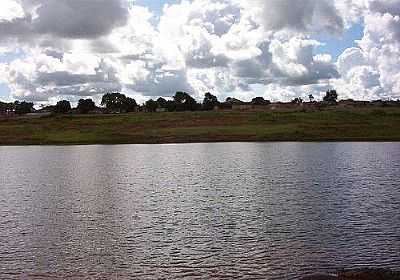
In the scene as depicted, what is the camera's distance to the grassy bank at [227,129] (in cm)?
16088

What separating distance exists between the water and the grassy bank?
288 feet

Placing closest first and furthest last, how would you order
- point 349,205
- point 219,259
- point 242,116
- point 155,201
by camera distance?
1. point 219,259
2. point 349,205
3. point 155,201
4. point 242,116

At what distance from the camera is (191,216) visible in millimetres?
41188

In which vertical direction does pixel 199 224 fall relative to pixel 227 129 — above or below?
below

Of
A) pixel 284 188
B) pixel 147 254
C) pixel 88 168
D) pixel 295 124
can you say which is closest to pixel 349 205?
pixel 284 188

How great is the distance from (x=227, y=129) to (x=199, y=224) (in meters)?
135

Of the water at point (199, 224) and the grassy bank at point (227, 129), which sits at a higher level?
the grassy bank at point (227, 129)

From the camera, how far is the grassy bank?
16088cm

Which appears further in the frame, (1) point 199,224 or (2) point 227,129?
(2) point 227,129

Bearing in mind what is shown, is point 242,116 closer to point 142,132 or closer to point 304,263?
point 142,132

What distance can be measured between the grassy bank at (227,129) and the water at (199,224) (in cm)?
8768

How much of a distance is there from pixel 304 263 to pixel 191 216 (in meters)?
15.2

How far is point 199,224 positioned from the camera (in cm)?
3797

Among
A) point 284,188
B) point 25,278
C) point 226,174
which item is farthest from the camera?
point 226,174
